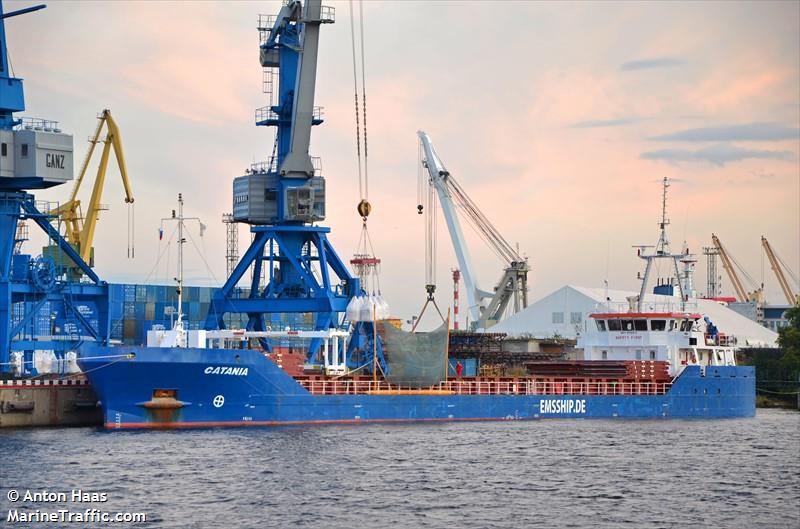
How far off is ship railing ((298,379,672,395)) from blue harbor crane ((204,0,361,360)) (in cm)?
822

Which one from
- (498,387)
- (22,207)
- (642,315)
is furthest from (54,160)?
(642,315)

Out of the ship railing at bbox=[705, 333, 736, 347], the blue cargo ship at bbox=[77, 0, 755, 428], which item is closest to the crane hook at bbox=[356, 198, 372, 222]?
the blue cargo ship at bbox=[77, 0, 755, 428]

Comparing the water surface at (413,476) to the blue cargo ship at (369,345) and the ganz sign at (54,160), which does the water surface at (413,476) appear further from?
the ganz sign at (54,160)

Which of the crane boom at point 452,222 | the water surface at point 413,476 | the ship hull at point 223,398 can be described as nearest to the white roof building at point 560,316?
the crane boom at point 452,222

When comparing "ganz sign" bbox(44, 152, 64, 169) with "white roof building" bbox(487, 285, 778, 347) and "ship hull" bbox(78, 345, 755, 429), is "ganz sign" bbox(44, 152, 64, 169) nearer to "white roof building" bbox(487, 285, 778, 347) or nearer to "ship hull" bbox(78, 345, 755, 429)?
"ship hull" bbox(78, 345, 755, 429)

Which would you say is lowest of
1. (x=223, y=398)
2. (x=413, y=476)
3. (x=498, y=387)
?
(x=413, y=476)

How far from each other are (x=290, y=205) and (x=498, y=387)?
14475mm

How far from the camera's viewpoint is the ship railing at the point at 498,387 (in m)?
57.0

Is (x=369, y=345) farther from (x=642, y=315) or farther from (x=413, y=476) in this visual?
(x=413, y=476)

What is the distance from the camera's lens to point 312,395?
183ft

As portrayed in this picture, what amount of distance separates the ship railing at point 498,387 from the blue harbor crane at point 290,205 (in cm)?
822

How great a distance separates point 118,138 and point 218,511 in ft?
200

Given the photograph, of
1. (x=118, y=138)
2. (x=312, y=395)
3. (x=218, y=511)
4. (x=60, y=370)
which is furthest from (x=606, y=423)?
(x=118, y=138)

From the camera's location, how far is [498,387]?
62406 millimetres
